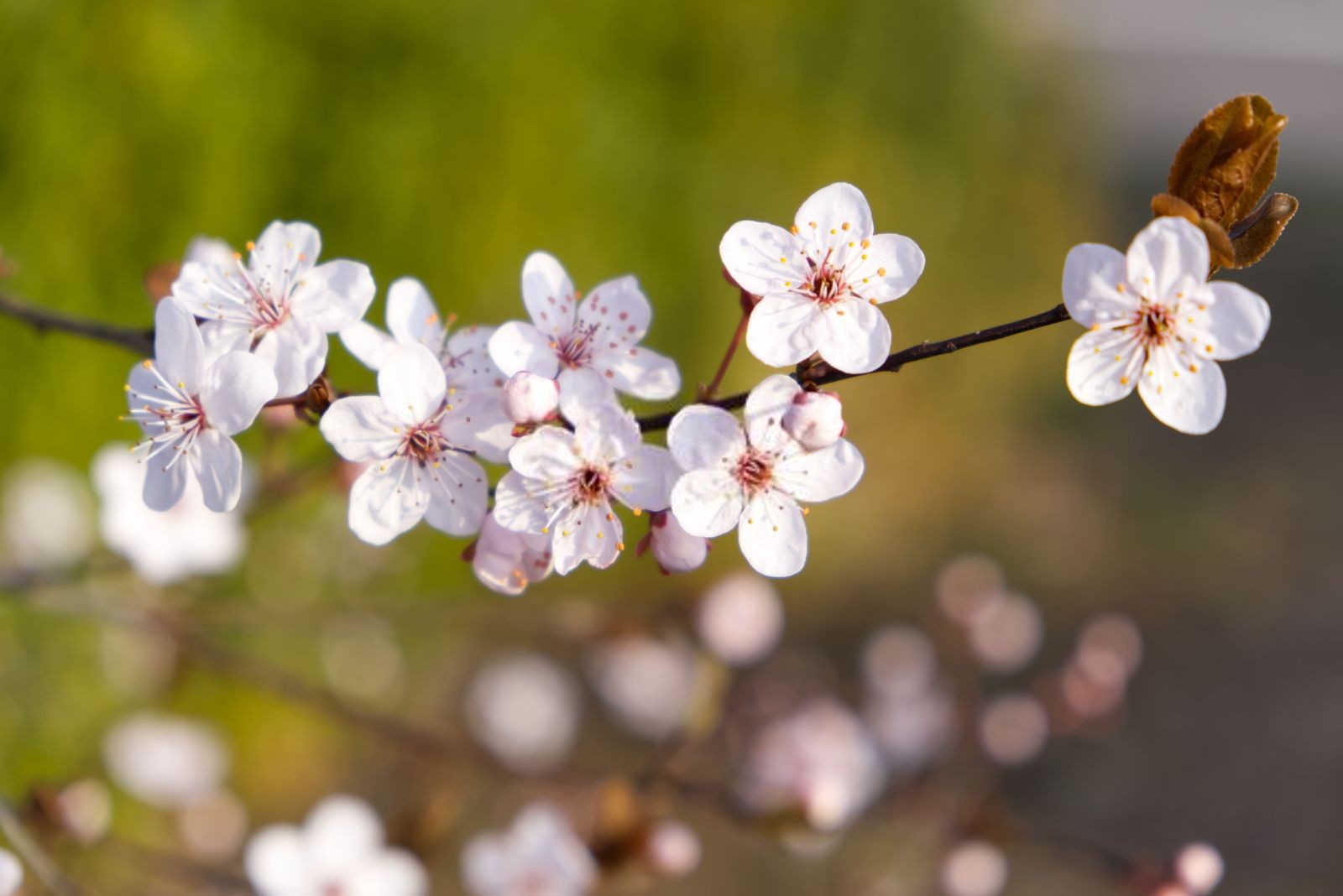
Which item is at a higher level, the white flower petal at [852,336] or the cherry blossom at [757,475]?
the white flower petal at [852,336]

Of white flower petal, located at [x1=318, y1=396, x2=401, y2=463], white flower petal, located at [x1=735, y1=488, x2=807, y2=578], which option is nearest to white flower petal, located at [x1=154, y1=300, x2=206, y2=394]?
white flower petal, located at [x1=318, y1=396, x2=401, y2=463]

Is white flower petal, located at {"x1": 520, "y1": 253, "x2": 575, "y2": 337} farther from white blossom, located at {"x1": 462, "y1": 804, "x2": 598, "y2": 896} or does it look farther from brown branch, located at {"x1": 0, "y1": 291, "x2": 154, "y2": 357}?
white blossom, located at {"x1": 462, "y1": 804, "x2": 598, "y2": 896}

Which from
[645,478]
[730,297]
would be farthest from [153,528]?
[730,297]

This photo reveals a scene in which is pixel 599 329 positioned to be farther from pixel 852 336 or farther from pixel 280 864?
pixel 280 864

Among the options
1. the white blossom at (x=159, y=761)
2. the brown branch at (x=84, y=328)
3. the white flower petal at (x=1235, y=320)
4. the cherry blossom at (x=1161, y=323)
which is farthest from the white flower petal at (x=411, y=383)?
the white blossom at (x=159, y=761)

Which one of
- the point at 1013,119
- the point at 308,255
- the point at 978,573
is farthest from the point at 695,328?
the point at 308,255

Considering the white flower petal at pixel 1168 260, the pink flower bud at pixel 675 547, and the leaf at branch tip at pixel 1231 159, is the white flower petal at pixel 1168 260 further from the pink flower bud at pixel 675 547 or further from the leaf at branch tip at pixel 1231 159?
the pink flower bud at pixel 675 547

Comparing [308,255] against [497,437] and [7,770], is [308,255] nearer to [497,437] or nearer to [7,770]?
[497,437]
